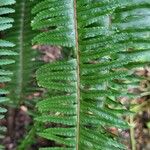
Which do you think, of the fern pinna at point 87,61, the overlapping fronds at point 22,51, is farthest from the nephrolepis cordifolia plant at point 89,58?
the overlapping fronds at point 22,51

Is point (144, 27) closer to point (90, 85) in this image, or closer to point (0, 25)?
point (90, 85)

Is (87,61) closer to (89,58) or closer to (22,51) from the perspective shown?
(89,58)

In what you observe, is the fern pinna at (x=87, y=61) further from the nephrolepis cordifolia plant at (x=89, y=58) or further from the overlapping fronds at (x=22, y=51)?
the overlapping fronds at (x=22, y=51)

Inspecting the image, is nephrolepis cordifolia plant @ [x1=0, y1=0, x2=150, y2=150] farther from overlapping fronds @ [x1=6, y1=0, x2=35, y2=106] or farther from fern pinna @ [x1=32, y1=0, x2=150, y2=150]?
overlapping fronds @ [x1=6, y1=0, x2=35, y2=106]

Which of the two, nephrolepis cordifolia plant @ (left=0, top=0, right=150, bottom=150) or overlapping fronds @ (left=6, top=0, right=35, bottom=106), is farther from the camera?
overlapping fronds @ (left=6, top=0, right=35, bottom=106)

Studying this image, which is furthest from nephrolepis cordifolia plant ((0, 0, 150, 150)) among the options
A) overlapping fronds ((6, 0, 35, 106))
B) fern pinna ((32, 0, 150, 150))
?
overlapping fronds ((6, 0, 35, 106))
